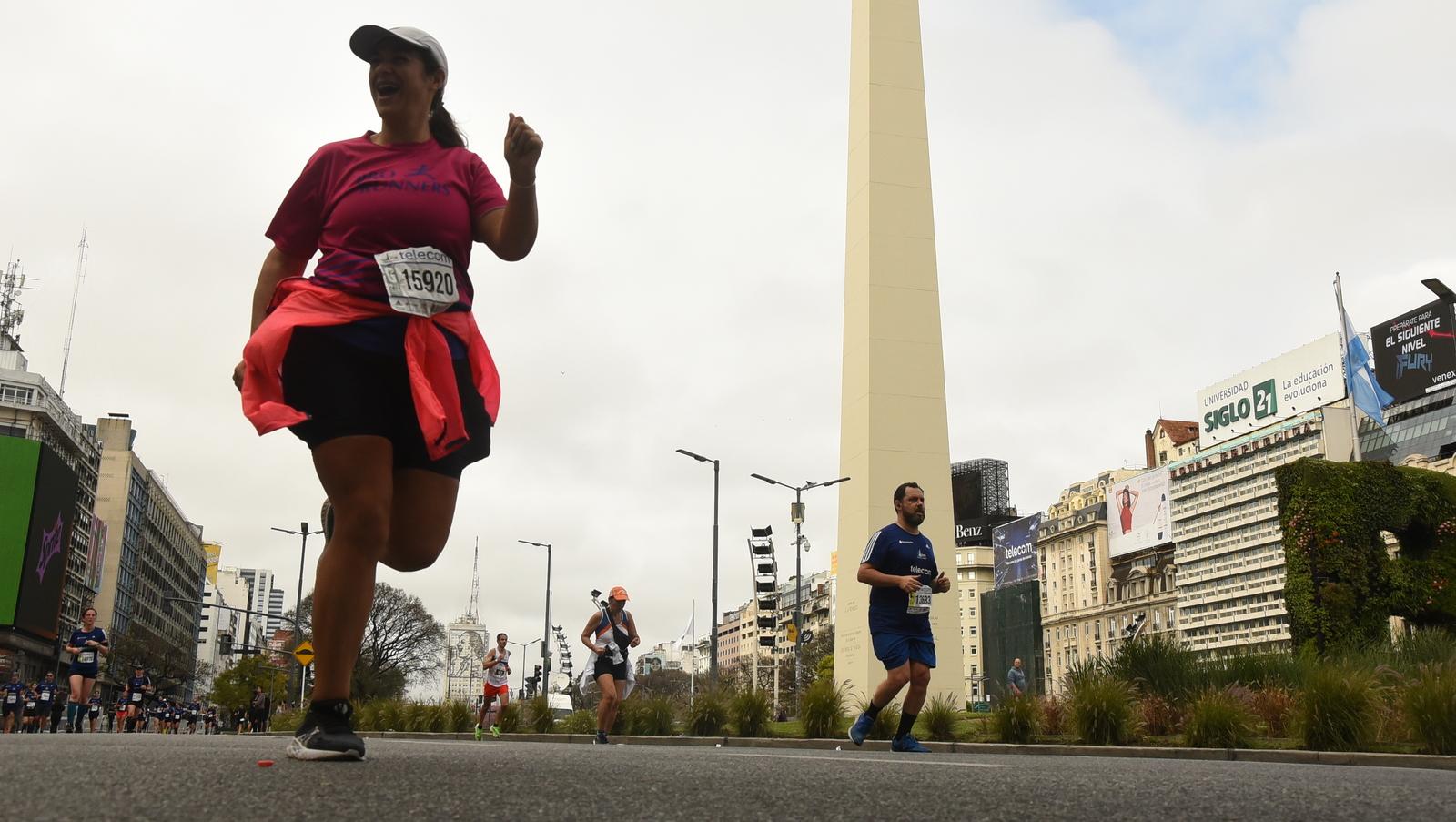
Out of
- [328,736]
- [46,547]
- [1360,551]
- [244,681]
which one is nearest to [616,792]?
[328,736]

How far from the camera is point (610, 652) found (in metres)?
12.9

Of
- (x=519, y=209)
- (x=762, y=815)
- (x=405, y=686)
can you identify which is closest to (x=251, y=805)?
(x=762, y=815)

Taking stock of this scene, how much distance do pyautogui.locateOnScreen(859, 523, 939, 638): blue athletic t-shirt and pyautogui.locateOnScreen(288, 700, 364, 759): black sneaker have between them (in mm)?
5895

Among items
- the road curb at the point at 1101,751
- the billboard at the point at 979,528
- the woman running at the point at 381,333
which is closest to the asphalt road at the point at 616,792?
the woman running at the point at 381,333

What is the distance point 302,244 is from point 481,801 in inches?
80.7

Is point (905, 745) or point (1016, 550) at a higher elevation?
point (1016, 550)

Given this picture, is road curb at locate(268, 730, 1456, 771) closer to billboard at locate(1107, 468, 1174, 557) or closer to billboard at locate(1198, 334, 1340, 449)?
billboard at locate(1198, 334, 1340, 449)

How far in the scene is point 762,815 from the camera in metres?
2.55

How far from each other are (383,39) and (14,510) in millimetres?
72991

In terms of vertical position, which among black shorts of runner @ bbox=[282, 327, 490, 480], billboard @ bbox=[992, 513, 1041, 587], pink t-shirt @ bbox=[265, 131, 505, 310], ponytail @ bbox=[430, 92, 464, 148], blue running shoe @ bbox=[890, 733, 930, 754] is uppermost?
billboard @ bbox=[992, 513, 1041, 587]

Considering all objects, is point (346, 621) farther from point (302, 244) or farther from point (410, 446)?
point (302, 244)

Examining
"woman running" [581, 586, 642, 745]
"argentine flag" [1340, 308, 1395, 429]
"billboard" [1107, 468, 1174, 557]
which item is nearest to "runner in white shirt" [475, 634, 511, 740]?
"woman running" [581, 586, 642, 745]

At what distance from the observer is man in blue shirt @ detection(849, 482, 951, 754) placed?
8.99 metres

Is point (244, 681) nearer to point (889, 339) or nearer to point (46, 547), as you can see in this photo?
point (46, 547)
